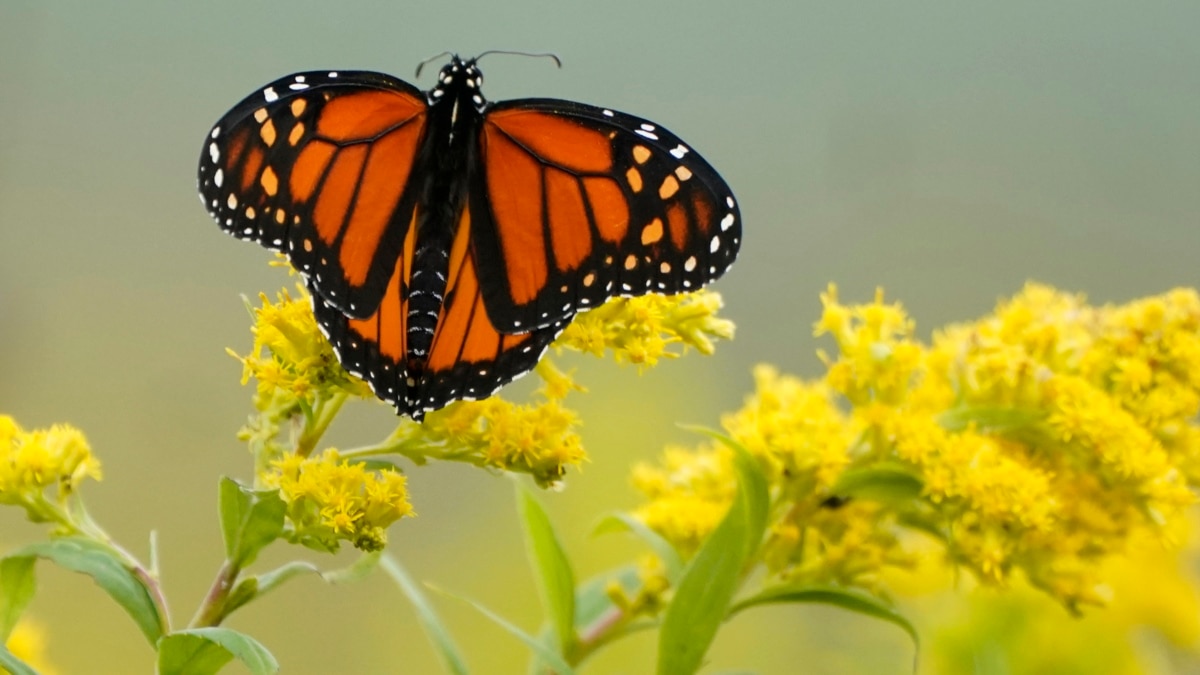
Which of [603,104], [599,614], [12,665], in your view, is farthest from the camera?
[603,104]

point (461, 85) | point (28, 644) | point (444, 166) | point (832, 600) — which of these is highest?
point (461, 85)

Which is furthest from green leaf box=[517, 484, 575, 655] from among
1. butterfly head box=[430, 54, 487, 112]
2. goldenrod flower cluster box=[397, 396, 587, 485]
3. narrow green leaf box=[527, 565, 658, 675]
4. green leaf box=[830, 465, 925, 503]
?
butterfly head box=[430, 54, 487, 112]

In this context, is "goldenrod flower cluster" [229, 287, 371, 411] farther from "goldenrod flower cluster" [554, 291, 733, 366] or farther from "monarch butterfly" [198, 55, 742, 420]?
"goldenrod flower cluster" [554, 291, 733, 366]

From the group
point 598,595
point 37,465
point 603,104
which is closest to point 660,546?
point 598,595

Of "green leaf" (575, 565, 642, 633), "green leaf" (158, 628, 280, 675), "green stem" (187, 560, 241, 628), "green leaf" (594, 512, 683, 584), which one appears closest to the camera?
"green leaf" (158, 628, 280, 675)

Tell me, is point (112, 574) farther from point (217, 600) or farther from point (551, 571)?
point (551, 571)

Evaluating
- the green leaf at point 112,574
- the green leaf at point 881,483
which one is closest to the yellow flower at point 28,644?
the green leaf at point 112,574

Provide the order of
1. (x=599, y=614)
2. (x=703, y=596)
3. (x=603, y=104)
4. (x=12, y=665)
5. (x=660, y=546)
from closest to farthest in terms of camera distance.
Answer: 1. (x=12, y=665)
2. (x=703, y=596)
3. (x=660, y=546)
4. (x=599, y=614)
5. (x=603, y=104)

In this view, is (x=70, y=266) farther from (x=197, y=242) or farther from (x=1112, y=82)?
(x=1112, y=82)
